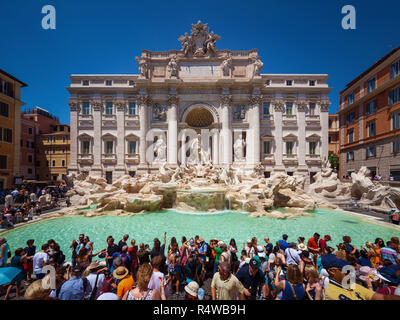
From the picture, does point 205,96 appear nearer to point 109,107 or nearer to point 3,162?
point 109,107

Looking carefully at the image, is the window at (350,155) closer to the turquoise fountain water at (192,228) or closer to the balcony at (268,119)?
the balcony at (268,119)

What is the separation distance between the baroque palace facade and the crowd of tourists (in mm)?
16428

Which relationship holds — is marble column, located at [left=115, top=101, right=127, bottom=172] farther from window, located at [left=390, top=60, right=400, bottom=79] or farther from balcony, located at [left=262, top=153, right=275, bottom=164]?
window, located at [left=390, top=60, right=400, bottom=79]

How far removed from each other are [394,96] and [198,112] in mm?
20475

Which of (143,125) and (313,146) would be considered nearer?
(143,125)

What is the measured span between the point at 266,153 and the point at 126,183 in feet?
55.6

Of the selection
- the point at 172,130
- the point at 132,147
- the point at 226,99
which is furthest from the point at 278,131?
the point at 132,147

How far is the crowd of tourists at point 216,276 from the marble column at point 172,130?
51.7 feet

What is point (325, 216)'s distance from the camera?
1025 cm

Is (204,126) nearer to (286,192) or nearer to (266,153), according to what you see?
(266,153)

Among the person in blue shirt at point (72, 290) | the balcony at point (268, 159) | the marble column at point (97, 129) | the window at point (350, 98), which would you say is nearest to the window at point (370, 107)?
the window at point (350, 98)

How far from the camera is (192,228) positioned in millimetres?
8062

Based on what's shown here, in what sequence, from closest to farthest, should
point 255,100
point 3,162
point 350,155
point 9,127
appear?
point 3,162 → point 9,127 → point 255,100 → point 350,155
